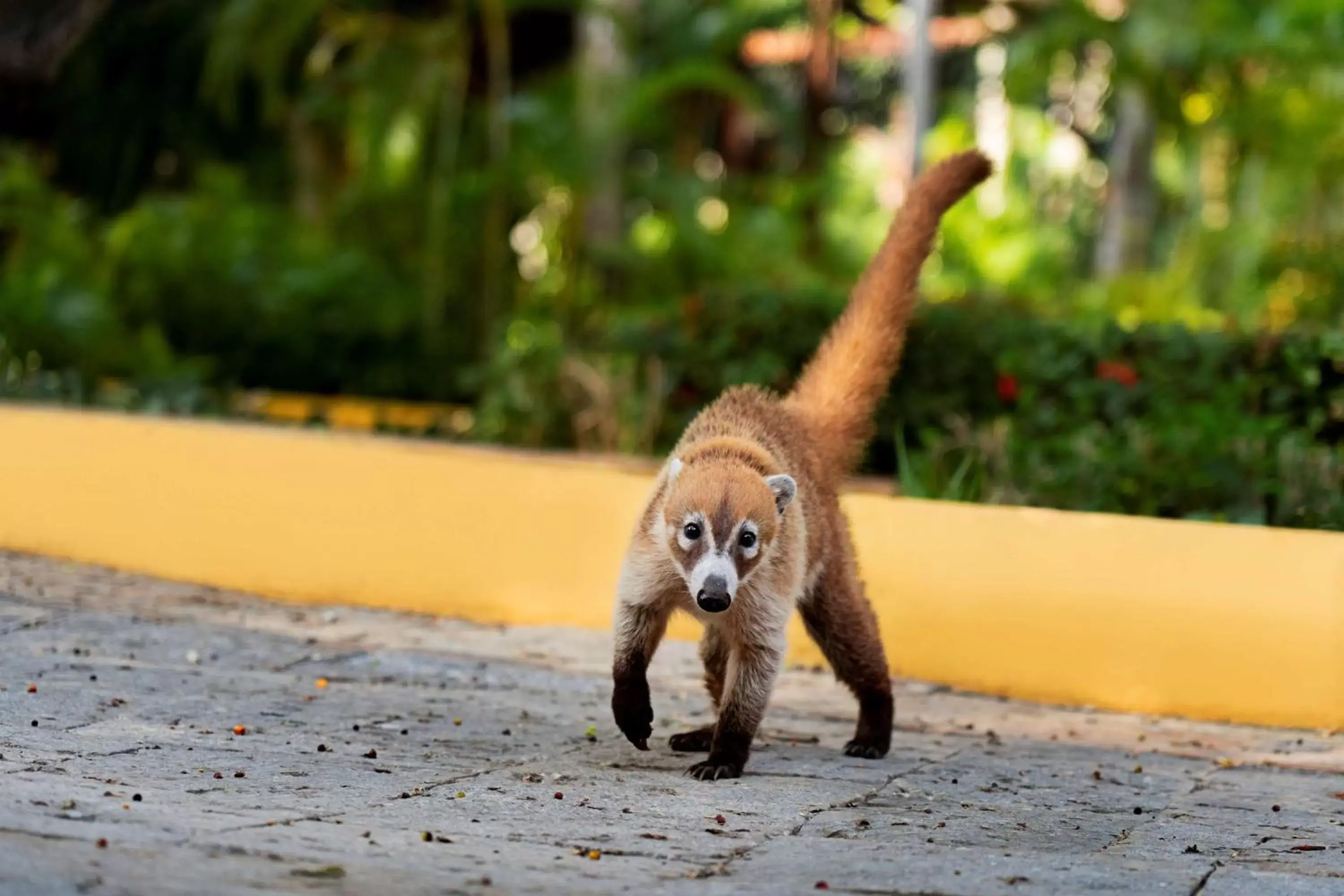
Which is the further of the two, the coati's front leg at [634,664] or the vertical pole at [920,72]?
the vertical pole at [920,72]

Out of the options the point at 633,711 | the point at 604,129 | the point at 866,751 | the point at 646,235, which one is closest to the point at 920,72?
the point at 604,129

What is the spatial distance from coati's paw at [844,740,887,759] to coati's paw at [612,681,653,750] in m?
0.73

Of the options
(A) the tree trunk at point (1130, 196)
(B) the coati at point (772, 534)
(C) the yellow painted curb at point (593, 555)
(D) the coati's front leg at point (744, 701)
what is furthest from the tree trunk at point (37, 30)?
(A) the tree trunk at point (1130, 196)

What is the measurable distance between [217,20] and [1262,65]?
24.9ft

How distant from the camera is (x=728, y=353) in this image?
8.70 meters

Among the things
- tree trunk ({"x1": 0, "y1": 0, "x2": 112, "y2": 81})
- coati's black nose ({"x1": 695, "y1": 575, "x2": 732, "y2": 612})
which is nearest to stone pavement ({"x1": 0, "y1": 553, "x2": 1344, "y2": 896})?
coati's black nose ({"x1": 695, "y1": 575, "x2": 732, "y2": 612})

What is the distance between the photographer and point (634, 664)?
5004mm

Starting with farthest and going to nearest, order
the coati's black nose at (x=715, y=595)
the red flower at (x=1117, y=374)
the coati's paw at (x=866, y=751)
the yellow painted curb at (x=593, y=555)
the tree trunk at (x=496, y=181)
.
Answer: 1. the tree trunk at (x=496, y=181)
2. the red flower at (x=1117, y=374)
3. the yellow painted curb at (x=593, y=555)
4. the coati's paw at (x=866, y=751)
5. the coati's black nose at (x=715, y=595)

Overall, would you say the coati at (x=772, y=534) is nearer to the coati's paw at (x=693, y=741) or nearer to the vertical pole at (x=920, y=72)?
the coati's paw at (x=693, y=741)

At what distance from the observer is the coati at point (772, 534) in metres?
4.79

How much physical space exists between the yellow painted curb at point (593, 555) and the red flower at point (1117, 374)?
1339 mm

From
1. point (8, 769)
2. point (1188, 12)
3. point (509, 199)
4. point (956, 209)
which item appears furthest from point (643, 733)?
point (956, 209)

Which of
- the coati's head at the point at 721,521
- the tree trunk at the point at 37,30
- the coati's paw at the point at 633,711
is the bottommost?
the coati's paw at the point at 633,711

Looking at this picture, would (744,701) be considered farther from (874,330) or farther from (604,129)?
(604,129)
